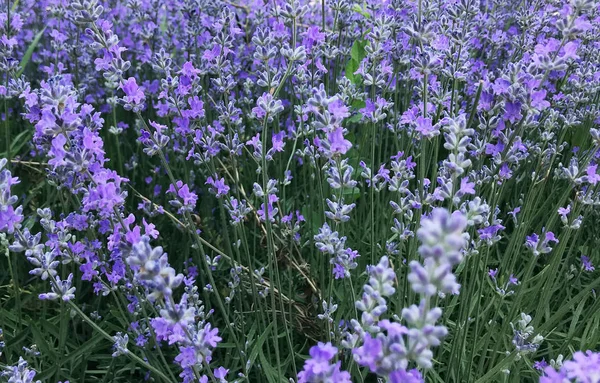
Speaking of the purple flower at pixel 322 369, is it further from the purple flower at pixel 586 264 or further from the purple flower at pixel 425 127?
the purple flower at pixel 586 264

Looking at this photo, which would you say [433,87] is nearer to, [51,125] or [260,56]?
[260,56]

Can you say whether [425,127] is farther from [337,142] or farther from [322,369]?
[322,369]

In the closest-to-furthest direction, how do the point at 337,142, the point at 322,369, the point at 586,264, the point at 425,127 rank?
1. the point at 322,369
2. the point at 337,142
3. the point at 425,127
4. the point at 586,264

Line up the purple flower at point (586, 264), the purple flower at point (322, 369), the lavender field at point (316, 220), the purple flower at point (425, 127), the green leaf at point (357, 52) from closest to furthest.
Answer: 1. the purple flower at point (322, 369)
2. the lavender field at point (316, 220)
3. the purple flower at point (425, 127)
4. the purple flower at point (586, 264)
5. the green leaf at point (357, 52)

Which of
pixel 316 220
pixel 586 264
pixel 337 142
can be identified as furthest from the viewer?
pixel 316 220

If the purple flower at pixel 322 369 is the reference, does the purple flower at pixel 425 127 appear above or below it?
above

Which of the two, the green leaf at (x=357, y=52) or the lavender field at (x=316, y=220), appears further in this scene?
the green leaf at (x=357, y=52)

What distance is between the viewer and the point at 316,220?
2637mm

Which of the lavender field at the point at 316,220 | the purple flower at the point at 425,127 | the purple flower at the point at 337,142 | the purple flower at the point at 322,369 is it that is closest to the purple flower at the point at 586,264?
the lavender field at the point at 316,220

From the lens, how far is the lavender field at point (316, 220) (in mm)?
1387

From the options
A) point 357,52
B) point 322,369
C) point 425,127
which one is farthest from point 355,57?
point 322,369

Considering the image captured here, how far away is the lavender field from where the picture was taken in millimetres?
1387

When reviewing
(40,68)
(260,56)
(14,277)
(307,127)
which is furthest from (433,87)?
(40,68)

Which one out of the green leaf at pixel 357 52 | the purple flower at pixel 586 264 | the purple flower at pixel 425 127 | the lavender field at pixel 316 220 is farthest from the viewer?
the green leaf at pixel 357 52
